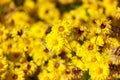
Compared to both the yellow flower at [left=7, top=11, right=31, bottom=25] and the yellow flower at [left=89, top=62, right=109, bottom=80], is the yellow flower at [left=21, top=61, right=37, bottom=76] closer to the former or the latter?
the yellow flower at [left=89, top=62, right=109, bottom=80]

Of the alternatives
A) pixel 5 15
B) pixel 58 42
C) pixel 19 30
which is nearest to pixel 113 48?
pixel 58 42

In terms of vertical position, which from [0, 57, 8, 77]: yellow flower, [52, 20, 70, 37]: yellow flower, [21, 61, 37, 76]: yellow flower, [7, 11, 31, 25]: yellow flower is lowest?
[7, 11, 31, 25]: yellow flower

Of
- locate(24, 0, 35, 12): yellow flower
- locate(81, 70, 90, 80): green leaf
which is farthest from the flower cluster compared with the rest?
locate(24, 0, 35, 12): yellow flower

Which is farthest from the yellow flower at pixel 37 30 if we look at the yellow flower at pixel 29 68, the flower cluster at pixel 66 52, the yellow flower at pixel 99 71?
the yellow flower at pixel 99 71

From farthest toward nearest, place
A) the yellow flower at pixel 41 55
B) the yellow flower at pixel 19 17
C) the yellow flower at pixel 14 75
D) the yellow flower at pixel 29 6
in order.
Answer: the yellow flower at pixel 29 6 < the yellow flower at pixel 19 17 < the yellow flower at pixel 41 55 < the yellow flower at pixel 14 75

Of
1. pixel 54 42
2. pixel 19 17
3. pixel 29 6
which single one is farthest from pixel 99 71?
pixel 29 6

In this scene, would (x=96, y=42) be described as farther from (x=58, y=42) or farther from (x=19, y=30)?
(x=19, y=30)

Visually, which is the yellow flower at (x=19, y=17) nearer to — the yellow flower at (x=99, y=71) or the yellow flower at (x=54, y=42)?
the yellow flower at (x=54, y=42)
